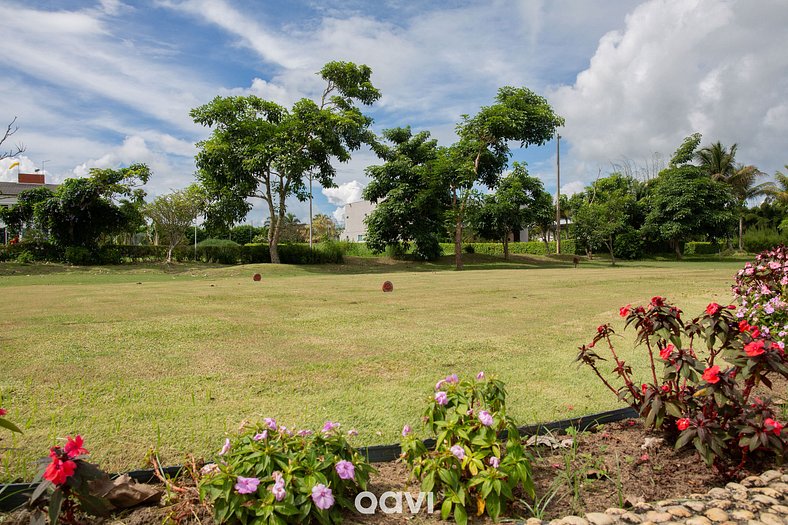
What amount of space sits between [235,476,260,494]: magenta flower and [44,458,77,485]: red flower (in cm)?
52

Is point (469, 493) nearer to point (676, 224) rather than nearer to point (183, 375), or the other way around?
point (183, 375)

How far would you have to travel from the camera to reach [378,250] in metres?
31.1

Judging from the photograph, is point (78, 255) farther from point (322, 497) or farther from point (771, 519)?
point (771, 519)

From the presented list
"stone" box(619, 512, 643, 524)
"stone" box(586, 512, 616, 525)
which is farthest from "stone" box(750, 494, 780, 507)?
"stone" box(586, 512, 616, 525)

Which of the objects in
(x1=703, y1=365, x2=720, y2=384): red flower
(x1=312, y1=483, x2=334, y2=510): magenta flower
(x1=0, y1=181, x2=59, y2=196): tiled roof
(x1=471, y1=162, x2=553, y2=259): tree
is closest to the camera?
(x1=312, y1=483, x2=334, y2=510): magenta flower

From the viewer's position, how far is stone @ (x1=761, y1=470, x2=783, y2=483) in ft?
7.48

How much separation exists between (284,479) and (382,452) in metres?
0.76

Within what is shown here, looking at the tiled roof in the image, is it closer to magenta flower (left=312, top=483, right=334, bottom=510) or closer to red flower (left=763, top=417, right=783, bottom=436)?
magenta flower (left=312, top=483, right=334, bottom=510)

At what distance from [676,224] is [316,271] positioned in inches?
1025

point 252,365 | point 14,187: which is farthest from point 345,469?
point 14,187

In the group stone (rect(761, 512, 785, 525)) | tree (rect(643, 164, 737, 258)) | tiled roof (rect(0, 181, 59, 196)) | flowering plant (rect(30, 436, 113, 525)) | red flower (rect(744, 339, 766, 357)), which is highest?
tiled roof (rect(0, 181, 59, 196))

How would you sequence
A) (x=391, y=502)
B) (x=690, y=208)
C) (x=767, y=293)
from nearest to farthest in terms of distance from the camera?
(x=391, y=502) < (x=767, y=293) < (x=690, y=208)

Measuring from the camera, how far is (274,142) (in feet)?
77.7

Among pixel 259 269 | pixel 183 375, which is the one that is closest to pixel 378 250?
pixel 259 269
